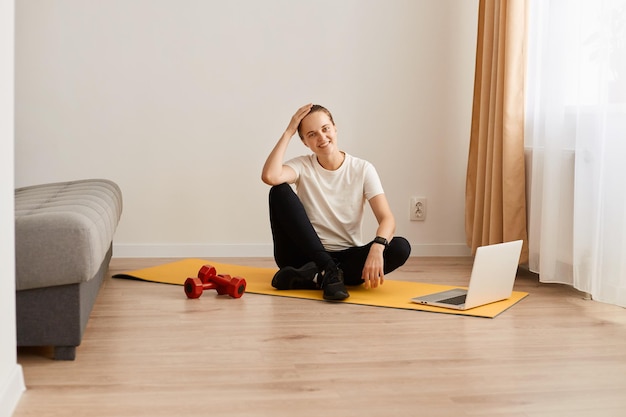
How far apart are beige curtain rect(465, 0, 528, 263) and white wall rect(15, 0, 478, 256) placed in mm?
262

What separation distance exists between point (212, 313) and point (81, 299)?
667 mm

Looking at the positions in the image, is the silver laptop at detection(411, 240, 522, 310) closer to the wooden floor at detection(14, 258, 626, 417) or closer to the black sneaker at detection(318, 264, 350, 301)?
the wooden floor at detection(14, 258, 626, 417)

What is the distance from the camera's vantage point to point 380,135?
4.26 meters

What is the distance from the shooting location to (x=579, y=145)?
3123 mm

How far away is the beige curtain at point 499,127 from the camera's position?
3.61 metres

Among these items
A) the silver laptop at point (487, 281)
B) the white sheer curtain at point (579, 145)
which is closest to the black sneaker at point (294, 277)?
the silver laptop at point (487, 281)

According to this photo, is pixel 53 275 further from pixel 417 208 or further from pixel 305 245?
pixel 417 208

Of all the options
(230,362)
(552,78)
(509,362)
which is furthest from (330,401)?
(552,78)

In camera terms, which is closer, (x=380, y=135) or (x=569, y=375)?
(x=569, y=375)

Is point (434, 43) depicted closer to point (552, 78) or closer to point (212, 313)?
point (552, 78)

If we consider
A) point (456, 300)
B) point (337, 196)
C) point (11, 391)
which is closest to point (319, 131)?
point (337, 196)

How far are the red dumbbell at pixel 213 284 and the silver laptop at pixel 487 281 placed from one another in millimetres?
629

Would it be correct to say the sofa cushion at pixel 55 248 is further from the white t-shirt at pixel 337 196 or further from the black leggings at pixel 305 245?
the white t-shirt at pixel 337 196

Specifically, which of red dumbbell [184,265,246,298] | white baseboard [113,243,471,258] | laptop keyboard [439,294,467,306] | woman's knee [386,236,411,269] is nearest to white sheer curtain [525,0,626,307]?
laptop keyboard [439,294,467,306]
